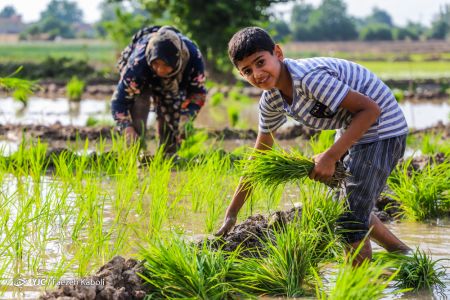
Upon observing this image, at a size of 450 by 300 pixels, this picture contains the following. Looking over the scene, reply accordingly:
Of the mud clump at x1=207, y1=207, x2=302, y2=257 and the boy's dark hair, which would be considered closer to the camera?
the boy's dark hair

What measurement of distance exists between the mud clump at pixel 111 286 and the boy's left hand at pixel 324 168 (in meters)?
0.84

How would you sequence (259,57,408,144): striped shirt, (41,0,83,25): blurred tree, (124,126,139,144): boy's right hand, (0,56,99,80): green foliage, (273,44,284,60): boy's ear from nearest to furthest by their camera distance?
(259,57,408,144): striped shirt
(273,44,284,60): boy's ear
(124,126,139,144): boy's right hand
(0,56,99,80): green foliage
(41,0,83,25): blurred tree

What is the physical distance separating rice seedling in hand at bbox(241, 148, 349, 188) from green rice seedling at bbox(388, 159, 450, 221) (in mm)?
1469

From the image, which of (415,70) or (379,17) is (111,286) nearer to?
(415,70)

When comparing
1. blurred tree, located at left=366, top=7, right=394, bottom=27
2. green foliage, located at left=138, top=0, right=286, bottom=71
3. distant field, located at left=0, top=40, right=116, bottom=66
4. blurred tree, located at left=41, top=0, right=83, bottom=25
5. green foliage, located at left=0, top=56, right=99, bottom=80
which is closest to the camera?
green foliage, located at left=138, top=0, right=286, bottom=71

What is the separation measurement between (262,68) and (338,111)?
42 cm

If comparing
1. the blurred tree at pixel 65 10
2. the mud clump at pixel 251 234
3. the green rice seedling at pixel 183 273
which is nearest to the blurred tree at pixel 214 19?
the mud clump at pixel 251 234

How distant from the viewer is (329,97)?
3598 mm

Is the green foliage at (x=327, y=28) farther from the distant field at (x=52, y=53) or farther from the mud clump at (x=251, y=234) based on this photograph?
the mud clump at (x=251, y=234)

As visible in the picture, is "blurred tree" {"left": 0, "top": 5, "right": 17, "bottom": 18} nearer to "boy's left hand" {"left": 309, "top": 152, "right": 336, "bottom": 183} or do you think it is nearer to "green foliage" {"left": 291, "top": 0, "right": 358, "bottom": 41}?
"green foliage" {"left": 291, "top": 0, "right": 358, "bottom": 41}

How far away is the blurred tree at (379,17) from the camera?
127m

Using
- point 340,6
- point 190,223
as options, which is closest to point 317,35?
point 340,6

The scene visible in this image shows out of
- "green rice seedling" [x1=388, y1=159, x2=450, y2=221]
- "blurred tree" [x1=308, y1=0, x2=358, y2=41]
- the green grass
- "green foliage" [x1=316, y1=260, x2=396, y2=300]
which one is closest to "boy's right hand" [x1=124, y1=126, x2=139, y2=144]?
"green rice seedling" [x1=388, y1=159, x2=450, y2=221]

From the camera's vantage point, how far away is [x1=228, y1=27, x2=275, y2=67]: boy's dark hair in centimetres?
361
